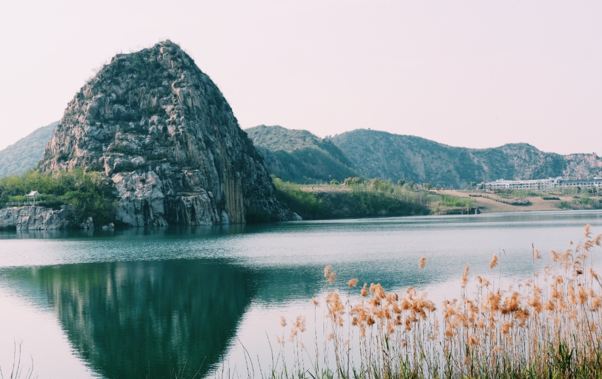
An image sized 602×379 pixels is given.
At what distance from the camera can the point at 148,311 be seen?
30984 mm

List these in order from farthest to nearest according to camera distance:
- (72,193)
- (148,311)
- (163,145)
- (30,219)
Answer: (163,145), (72,193), (30,219), (148,311)

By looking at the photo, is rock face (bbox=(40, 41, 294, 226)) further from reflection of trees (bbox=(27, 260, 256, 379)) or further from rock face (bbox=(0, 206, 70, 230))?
reflection of trees (bbox=(27, 260, 256, 379))

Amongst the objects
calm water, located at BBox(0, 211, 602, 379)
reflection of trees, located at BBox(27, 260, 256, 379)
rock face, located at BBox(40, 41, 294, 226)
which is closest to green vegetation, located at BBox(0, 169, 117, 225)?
rock face, located at BBox(40, 41, 294, 226)

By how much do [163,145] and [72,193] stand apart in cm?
2665

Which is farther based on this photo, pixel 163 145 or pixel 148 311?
pixel 163 145

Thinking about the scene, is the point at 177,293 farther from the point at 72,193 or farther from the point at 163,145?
the point at 163,145

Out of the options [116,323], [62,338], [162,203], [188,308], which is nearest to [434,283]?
[188,308]

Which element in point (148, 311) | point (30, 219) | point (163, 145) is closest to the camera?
point (148, 311)

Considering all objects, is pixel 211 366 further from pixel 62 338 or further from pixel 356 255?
pixel 356 255

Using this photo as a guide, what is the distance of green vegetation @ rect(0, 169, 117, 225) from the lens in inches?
4973

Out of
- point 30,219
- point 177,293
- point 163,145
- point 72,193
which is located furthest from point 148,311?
point 163,145

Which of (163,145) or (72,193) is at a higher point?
(163,145)

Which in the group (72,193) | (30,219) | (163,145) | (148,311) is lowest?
(148,311)

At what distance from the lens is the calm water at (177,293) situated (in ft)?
73.9
